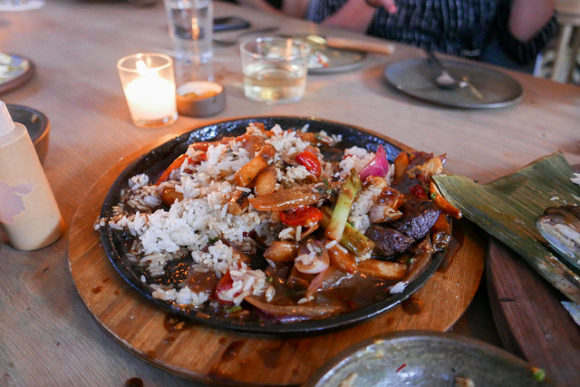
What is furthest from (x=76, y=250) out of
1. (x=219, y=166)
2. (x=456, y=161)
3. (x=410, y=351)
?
(x=456, y=161)

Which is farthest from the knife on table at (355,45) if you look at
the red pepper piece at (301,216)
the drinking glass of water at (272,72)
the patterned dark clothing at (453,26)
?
the red pepper piece at (301,216)

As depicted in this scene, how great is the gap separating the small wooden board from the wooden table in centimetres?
64

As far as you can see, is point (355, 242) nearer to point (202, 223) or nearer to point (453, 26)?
point (202, 223)

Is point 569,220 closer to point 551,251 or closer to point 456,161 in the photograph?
point 551,251

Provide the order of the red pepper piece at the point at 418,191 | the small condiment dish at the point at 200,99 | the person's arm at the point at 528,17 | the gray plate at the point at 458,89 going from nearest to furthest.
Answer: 1. the red pepper piece at the point at 418,191
2. the small condiment dish at the point at 200,99
3. the gray plate at the point at 458,89
4. the person's arm at the point at 528,17

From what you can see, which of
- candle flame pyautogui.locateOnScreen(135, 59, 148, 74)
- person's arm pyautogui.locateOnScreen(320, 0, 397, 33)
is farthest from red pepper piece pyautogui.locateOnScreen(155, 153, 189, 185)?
person's arm pyautogui.locateOnScreen(320, 0, 397, 33)

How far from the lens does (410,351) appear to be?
2.46 ft

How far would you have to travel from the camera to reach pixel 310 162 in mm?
1334

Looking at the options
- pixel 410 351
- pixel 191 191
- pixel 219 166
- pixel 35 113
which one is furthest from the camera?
pixel 35 113

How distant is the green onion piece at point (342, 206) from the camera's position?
110cm

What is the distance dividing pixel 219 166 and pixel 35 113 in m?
0.77

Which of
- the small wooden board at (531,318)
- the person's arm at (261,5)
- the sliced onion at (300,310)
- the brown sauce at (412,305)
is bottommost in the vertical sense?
the person's arm at (261,5)

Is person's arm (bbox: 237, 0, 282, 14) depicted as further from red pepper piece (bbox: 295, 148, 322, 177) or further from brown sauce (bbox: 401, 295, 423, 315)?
brown sauce (bbox: 401, 295, 423, 315)

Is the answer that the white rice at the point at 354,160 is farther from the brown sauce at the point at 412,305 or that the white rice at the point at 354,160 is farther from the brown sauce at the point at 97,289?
the brown sauce at the point at 97,289
